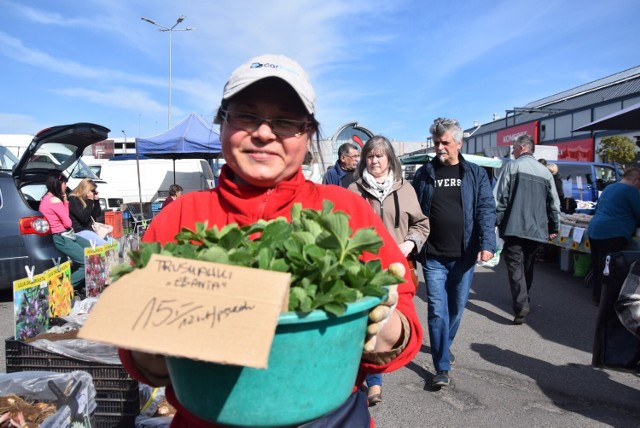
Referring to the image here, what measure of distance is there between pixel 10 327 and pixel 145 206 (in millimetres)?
11258

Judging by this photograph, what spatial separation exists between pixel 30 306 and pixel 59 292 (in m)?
0.48

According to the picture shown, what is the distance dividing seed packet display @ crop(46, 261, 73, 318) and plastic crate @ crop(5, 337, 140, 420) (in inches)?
20.2

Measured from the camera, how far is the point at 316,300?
801mm

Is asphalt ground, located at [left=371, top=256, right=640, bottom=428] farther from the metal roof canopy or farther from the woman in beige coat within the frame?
the metal roof canopy

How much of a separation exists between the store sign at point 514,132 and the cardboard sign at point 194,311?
3055cm

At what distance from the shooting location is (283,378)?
84 cm

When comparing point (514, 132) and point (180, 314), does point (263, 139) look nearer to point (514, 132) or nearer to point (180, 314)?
point (180, 314)

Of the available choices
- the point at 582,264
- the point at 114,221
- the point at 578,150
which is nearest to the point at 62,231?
the point at 114,221

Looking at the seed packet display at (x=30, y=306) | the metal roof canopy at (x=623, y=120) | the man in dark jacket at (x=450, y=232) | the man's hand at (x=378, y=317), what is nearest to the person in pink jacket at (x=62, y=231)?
the seed packet display at (x=30, y=306)

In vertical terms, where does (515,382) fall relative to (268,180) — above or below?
below

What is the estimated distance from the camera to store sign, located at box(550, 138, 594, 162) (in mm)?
21688

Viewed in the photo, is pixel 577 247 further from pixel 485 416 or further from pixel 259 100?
pixel 259 100

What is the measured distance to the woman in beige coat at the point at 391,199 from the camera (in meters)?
3.45

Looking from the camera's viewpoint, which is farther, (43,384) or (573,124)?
(573,124)
